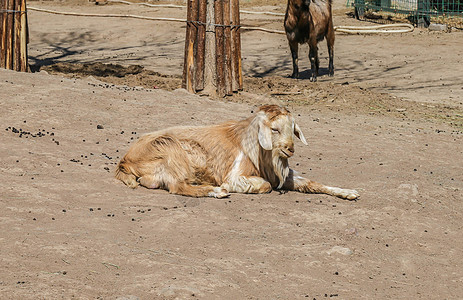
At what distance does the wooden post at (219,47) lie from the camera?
10750 mm

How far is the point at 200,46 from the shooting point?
10781mm

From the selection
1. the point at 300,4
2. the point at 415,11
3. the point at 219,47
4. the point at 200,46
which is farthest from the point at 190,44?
the point at 415,11

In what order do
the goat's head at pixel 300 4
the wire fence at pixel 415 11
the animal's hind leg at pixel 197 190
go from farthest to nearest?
the wire fence at pixel 415 11, the goat's head at pixel 300 4, the animal's hind leg at pixel 197 190

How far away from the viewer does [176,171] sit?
611 cm

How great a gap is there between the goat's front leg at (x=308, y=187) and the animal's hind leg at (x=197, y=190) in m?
0.69

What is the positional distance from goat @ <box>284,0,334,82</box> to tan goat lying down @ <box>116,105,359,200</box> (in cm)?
783

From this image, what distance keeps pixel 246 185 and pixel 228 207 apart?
469 mm

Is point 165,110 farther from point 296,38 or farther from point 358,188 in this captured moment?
point 296,38

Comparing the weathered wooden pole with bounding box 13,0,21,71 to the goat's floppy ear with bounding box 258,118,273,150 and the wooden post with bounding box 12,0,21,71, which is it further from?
the goat's floppy ear with bounding box 258,118,273,150

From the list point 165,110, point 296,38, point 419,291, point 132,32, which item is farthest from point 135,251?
point 132,32

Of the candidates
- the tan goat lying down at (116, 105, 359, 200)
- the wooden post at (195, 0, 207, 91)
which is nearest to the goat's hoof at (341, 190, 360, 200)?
the tan goat lying down at (116, 105, 359, 200)

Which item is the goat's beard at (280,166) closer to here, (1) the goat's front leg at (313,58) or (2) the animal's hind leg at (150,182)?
(2) the animal's hind leg at (150,182)

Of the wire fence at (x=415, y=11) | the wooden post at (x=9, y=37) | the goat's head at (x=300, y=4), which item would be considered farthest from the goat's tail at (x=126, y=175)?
the wire fence at (x=415, y=11)

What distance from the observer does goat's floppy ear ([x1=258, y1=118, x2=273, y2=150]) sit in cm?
588
